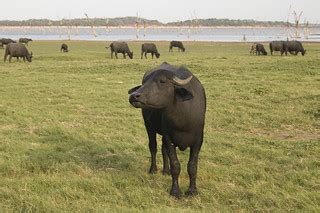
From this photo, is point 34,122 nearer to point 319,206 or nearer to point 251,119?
point 251,119

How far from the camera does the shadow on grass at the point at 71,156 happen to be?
21.0 feet

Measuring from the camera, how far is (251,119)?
969 centimetres

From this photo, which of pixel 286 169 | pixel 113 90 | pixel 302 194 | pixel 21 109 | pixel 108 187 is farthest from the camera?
pixel 113 90

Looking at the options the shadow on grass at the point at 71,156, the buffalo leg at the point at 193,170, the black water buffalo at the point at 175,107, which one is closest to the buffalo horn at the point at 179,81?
the black water buffalo at the point at 175,107

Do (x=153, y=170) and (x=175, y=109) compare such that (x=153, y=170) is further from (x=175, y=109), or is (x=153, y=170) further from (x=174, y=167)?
(x=175, y=109)

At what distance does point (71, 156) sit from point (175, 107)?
2.66 metres

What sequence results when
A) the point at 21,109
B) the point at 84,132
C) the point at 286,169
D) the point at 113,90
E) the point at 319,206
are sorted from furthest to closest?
the point at 113,90 → the point at 21,109 → the point at 84,132 → the point at 286,169 → the point at 319,206

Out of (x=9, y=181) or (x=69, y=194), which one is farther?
(x=9, y=181)

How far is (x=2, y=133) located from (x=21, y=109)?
94.8 inches

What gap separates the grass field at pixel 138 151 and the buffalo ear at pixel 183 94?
127 centimetres

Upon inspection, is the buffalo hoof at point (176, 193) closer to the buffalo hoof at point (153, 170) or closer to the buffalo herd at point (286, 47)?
the buffalo hoof at point (153, 170)

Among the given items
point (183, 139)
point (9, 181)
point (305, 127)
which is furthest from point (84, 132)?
point (305, 127)

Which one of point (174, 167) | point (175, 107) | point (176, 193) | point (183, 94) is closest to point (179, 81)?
point (183, 94)

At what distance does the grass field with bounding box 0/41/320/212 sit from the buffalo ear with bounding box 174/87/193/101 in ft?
4.18
